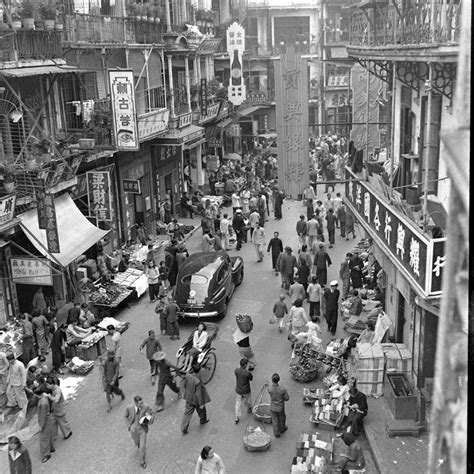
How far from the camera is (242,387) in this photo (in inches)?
488

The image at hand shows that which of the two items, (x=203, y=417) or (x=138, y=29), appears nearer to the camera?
(x=203, y=417)

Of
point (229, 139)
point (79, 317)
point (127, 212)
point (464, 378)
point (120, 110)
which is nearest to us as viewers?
point (464, 378)

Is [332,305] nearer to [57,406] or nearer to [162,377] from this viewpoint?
[162,377]

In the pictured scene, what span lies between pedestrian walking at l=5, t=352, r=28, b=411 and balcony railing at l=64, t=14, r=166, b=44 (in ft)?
36.1

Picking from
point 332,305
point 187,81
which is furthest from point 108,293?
point 187,81

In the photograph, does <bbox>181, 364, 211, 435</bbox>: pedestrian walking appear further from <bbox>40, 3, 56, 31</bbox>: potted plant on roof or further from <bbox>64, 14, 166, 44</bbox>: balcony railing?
<bbox>64, 14, 166, 44</bbox>: balcony railing

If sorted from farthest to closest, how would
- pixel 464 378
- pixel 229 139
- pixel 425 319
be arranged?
pixel 229 139 → pixel 425 319 → pixel 464 378

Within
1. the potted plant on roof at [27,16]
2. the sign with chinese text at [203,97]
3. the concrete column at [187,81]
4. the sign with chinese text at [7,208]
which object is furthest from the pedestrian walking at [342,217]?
the sign with chinese text at [7,208]

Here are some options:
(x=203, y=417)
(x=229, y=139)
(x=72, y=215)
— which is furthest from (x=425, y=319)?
(x=229, y=139)

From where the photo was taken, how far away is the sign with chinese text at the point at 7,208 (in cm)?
1545

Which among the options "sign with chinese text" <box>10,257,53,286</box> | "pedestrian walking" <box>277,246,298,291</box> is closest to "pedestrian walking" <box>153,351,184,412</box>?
"sign with chinese text" <box>10,257,53,286</box>

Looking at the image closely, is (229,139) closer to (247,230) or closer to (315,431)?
(247,230)

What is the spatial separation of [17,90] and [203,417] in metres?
10.1

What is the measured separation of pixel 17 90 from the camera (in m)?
17.2
